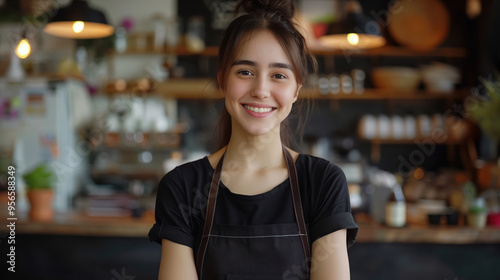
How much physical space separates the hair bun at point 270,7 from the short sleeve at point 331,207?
0.41 meters

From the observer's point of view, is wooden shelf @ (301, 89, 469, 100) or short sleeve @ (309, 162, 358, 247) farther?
wooden shelf @ (301, 89, 469, 100)

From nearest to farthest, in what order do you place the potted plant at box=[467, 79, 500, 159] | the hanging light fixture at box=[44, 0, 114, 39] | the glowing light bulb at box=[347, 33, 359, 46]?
the hanging light fixture at box=[44, 0, 114, 39]
the potted plant at box=[467, 79, 500, 159]
the glowing light bulb at box=[347, 33, 359, 46]

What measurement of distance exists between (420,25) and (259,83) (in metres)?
4.55

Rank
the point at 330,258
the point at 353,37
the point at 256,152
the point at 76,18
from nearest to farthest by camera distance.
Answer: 1. the point at 330,258
2. the point at 256,152
3. the point at 76,18
4. the point at 353,37

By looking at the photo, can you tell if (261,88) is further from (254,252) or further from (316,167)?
(254,252)

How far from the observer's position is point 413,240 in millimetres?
3154

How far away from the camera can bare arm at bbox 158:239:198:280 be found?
1.29m

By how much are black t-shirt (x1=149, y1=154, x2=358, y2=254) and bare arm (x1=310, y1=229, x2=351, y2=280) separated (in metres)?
0.03

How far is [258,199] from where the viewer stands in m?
1.36

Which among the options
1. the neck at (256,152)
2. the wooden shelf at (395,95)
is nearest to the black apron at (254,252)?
the neck at (256,152)

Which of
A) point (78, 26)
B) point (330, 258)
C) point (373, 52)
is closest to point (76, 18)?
point (78, 26)

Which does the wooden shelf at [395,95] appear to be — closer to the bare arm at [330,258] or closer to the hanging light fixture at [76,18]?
the hanging light fixture at [76,18]

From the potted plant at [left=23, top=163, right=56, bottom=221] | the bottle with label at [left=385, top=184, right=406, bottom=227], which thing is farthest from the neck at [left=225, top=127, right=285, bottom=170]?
the potted plant at [left=23, top=163, right=56, bottom=221]

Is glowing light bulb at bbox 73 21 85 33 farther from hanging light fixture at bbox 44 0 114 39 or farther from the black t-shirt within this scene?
the black t-shirt
